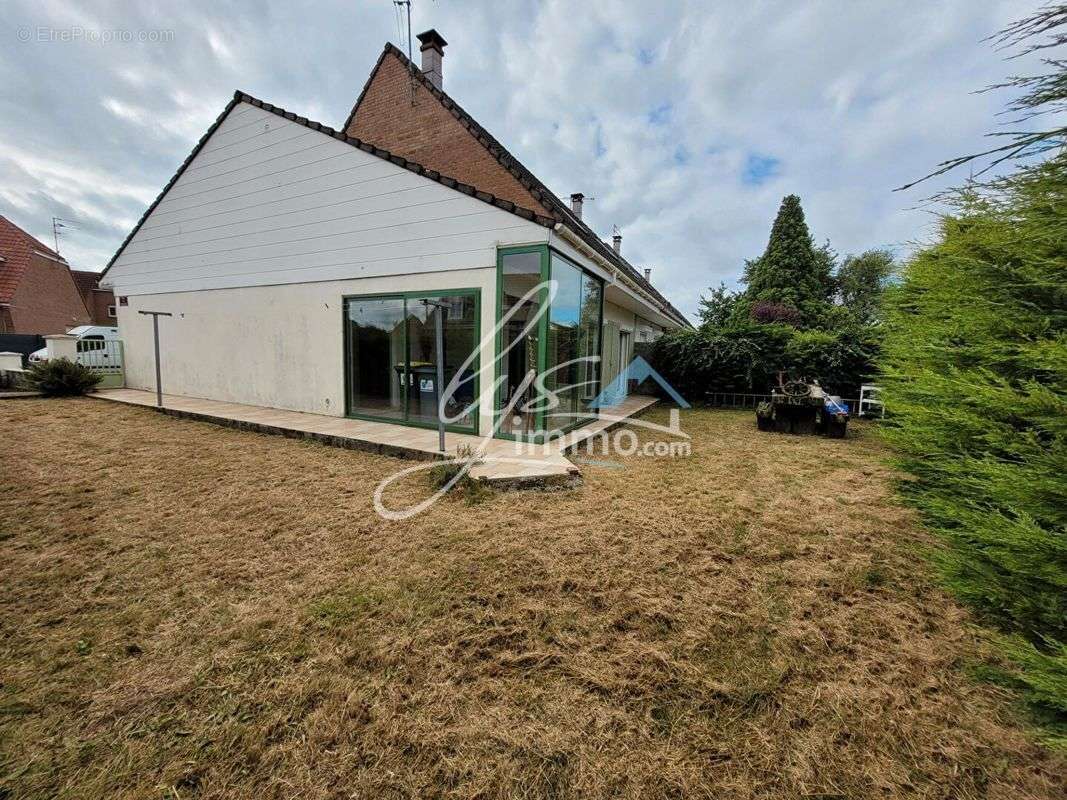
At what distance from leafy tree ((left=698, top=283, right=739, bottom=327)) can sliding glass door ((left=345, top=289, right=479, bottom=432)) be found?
49.2ft

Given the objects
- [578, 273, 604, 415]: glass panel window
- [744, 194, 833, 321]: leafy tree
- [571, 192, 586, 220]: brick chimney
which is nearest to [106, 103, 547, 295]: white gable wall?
[578, 273, 604, 415]: glass panel window

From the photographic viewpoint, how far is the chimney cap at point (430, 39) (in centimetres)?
913

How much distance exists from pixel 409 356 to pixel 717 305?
1620cm

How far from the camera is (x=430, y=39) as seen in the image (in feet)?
30.0

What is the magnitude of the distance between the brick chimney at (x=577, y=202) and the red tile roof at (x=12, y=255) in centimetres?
2616

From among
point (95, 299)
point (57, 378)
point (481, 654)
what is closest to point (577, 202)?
point (57, 378)

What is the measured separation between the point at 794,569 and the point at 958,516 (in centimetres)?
99

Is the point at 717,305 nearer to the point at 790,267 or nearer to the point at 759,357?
the point at 790,267

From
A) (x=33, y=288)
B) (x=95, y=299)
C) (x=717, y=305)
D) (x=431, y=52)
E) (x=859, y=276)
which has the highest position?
(x=431, y=52)

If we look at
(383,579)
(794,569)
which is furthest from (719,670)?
(383,579)

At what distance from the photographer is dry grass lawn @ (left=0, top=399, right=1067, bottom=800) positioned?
4.72 feet

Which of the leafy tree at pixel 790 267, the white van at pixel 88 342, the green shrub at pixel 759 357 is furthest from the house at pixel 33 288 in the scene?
the leafy tree at pixel 790 267

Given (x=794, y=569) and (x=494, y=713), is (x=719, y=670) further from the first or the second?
(x=794, y=569)

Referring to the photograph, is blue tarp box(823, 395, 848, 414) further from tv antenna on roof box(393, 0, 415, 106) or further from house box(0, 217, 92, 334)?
house box(0, 217, 92, 334)
